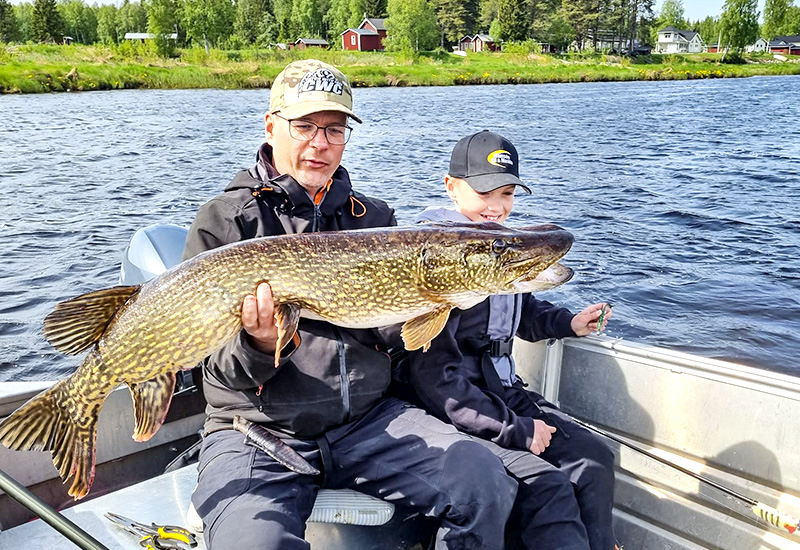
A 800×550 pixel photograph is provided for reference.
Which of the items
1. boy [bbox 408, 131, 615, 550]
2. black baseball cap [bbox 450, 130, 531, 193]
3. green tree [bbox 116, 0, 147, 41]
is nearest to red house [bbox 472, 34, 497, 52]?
green tree [bbox 116, 0, 147, 41]

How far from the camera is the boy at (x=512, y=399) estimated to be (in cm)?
236

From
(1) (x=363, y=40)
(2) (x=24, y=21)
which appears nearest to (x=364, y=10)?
(1) (x=363, y=40)

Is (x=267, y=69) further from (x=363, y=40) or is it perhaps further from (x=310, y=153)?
A: (x=310, y=153)

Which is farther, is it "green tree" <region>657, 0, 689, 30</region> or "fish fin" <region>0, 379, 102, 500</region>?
"green tree" <region>657, 0, 689, 30</region>

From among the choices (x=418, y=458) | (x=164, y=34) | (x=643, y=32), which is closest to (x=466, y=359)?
(x=418, y=458)

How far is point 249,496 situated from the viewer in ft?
6.69

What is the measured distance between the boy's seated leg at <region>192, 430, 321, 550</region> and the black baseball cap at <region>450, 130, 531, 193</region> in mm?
1342

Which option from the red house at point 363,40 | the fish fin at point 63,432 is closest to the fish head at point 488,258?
the fish fin at point 63,432

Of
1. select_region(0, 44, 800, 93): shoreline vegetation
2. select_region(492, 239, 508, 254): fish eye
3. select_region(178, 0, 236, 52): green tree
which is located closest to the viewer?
select_region(492, 239, 508, 254): fish eye

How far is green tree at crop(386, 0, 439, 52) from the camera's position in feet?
230

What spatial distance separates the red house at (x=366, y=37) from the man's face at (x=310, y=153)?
78636mm

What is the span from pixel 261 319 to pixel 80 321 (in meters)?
0.57

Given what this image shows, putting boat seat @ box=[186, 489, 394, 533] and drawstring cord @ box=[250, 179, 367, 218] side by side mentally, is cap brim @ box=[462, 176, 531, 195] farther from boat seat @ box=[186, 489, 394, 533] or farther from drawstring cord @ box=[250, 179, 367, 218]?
boat seat @ box=[186, 489, 394, 533]

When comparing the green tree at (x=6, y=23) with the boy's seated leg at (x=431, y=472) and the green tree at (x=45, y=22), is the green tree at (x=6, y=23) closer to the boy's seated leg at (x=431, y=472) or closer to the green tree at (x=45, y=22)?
the green tree at (x=45, y=22)
